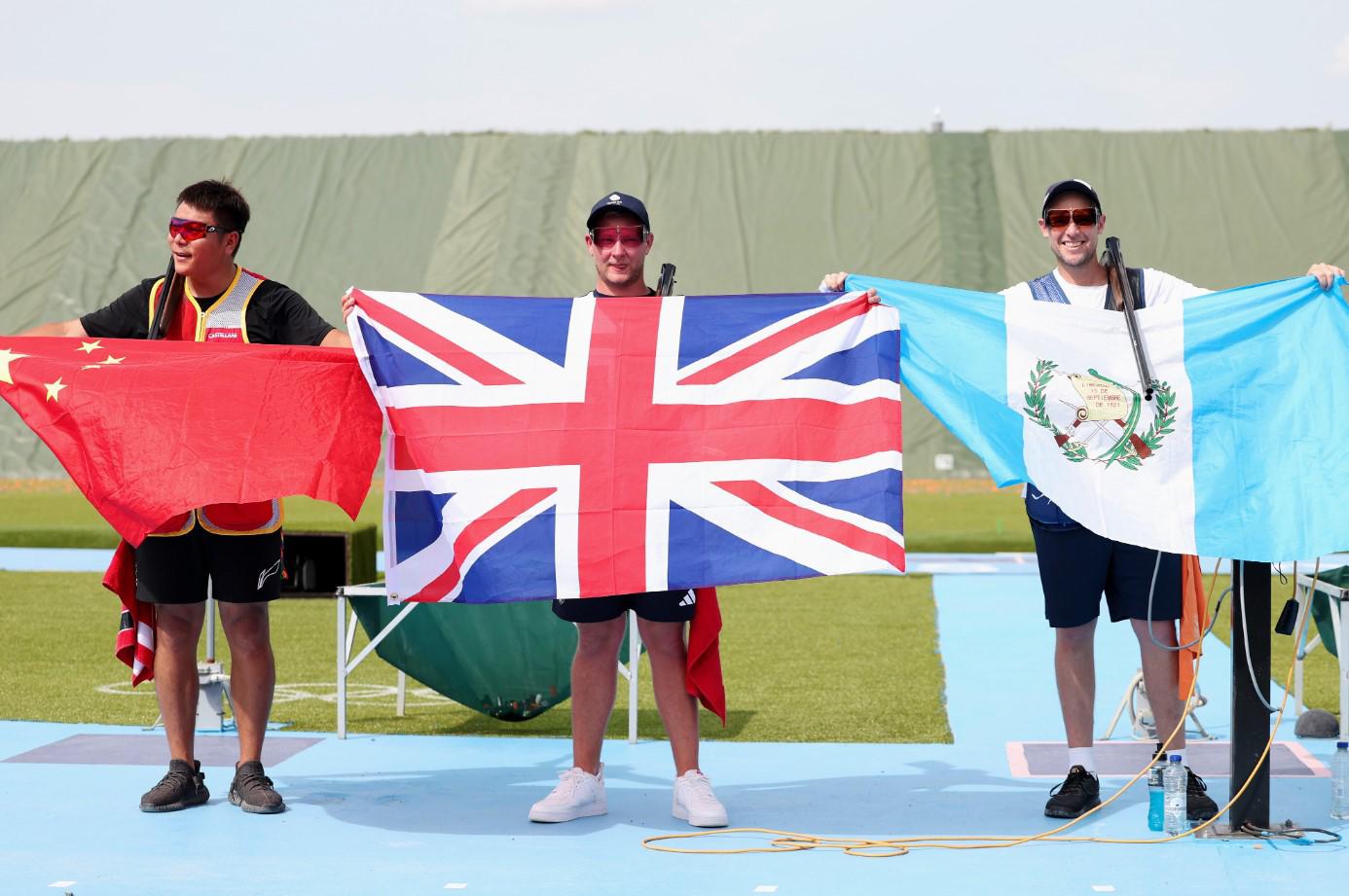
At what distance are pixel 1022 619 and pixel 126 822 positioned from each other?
704 centimetres

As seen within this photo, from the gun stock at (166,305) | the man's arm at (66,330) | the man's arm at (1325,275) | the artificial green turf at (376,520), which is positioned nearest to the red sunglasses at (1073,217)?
the man's arm at (1325,275)

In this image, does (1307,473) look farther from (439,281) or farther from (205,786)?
(439,281)

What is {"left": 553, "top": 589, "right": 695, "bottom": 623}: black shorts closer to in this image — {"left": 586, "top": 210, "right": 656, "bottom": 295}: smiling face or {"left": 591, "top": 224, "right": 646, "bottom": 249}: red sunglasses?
{"left": 586, "top": 210, "right": 656, "bottom": 295}: smiling face

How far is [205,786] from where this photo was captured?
18.1ft

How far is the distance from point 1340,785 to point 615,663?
7.66 ft

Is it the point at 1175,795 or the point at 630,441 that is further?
the point at 630,441

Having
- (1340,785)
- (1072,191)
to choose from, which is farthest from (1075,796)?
(1072,191)

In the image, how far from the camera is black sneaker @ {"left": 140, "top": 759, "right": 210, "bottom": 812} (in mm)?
5207

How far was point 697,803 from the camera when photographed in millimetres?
5062

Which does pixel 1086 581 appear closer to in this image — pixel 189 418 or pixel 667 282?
pixel 667 282

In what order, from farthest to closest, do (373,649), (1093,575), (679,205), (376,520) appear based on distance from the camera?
(679,205) < (376,520) < (373,649) < (1093,575)

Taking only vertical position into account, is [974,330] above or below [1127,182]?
below

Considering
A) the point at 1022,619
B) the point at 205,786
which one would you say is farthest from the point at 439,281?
the point at 205,786

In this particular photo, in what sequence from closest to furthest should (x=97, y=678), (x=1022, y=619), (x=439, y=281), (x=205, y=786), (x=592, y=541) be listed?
(x=592, y=541) → (x=205, y=786) → (x=97, y=678) → (x=1022, y=619) → (x=439, y=281)
